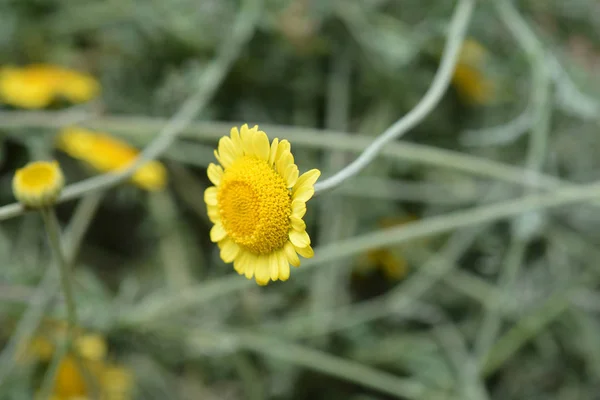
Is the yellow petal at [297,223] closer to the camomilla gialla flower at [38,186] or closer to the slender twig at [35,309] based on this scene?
the camomilla gialla flower at [38,186]

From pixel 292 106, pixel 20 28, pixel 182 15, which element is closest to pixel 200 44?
pixel 182 15

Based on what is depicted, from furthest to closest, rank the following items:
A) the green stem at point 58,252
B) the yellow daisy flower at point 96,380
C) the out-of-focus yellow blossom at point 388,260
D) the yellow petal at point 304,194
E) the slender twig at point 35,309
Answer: the out-of-focus yellow blossom at point 388,260
the yellow daisy flower at point 96,380
the slender twig at point 35,309
the green stem at point 58,252
the yellow petal at point 304,194

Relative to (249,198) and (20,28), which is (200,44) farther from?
(249,198)

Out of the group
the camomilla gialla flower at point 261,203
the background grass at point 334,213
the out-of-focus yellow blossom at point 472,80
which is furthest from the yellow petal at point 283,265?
the out-of-focus yellow blossom at point 472,80

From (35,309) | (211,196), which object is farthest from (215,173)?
(35,309)

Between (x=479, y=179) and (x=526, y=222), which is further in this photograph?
(x=479, y=179)

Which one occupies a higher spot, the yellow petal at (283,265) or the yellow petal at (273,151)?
the yellow petal at (273,151)

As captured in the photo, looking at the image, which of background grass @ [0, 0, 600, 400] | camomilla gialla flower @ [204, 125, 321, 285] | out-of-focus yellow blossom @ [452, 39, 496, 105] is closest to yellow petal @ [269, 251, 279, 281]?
camomilla gialla flower @ [204, 125, 321, 285]

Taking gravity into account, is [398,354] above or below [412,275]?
below
